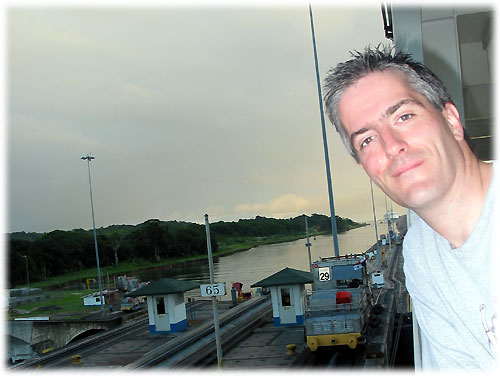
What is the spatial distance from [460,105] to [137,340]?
768 inches

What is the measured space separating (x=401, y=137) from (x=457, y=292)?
50 cm

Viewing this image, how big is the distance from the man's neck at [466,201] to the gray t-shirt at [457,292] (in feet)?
0.05

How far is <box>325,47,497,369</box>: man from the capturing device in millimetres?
1349

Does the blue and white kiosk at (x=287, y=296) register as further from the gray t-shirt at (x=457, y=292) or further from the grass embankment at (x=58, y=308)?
the gray t-shirt at (x=457, y=292)

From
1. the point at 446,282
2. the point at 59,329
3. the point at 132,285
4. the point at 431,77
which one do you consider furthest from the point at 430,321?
the point at 132,285

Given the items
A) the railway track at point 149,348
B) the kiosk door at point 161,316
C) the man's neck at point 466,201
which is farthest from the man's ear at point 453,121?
the kiosk door at point 161,316

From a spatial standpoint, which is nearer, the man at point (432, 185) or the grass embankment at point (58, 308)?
the man at point (432, 185)

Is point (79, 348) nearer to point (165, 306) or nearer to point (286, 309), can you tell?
point (165, 306)

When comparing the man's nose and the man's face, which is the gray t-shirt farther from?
the man's nose

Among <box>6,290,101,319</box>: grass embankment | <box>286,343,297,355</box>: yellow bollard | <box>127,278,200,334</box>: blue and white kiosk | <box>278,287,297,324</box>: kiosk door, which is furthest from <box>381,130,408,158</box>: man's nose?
<box>6,290,101,319</box>: grass embankment

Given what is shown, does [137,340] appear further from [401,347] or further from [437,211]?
[437,211]

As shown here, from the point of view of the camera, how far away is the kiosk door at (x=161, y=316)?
70.2 ft

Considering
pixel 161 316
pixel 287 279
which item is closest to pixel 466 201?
pixel 287 279

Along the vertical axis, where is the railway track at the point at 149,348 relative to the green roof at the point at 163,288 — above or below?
below
